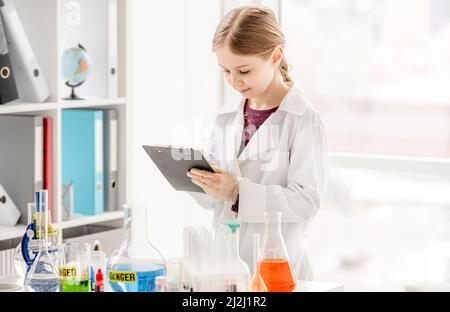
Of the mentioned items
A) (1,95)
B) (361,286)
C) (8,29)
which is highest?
(8,29)

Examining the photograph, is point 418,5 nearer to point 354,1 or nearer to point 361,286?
point 354,1

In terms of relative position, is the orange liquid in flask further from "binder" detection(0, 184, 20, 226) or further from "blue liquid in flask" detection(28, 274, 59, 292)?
"binder" detection(0, 184, 20, 226)

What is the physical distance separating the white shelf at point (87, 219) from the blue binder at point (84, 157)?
4cm

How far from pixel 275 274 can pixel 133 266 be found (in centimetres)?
29

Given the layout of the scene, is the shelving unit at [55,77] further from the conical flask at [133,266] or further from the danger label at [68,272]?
the conical flask at [133,266]

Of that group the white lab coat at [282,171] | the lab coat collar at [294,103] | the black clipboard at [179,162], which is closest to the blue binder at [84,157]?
the white lab coat at [282,171]

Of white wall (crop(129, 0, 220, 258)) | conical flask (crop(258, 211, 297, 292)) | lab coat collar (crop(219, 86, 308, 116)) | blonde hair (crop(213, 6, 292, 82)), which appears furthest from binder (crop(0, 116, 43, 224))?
conical flask (crop(258, 211, 297, 292))

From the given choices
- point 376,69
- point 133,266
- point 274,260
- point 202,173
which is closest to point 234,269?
point 274,260

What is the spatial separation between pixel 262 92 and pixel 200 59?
49.8 inches

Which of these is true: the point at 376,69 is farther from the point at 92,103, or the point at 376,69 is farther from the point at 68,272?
the point at 68,272

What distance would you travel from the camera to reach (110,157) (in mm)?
3240

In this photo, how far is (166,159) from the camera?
2.26 meters

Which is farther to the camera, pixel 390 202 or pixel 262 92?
pixel 390 202

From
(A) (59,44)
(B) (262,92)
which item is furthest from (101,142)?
(B) (262,92)
